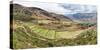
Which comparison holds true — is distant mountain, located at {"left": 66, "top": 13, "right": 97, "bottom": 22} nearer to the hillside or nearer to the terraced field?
the hillside

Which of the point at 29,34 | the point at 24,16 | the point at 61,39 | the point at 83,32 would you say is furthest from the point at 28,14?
the point at 83,32

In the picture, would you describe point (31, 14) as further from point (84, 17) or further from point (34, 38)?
point (84, 17)

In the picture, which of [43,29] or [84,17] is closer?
[43,29]

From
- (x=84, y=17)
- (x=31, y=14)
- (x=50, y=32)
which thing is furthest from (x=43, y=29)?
(x=84, y=17)

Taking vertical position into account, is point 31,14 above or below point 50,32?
above

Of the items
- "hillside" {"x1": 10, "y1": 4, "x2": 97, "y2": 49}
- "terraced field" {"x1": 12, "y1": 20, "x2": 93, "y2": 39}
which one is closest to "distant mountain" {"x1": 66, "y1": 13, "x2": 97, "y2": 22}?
"hillside" {"x1": 10, "y1": 4, "x2": 97, "y2": 49}

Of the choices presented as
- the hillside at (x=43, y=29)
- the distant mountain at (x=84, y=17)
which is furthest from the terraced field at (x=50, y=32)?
the distant mountain at (x=84, y=17)

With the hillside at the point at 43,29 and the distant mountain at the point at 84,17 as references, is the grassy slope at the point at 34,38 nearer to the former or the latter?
the hillside at the point at 43,29
